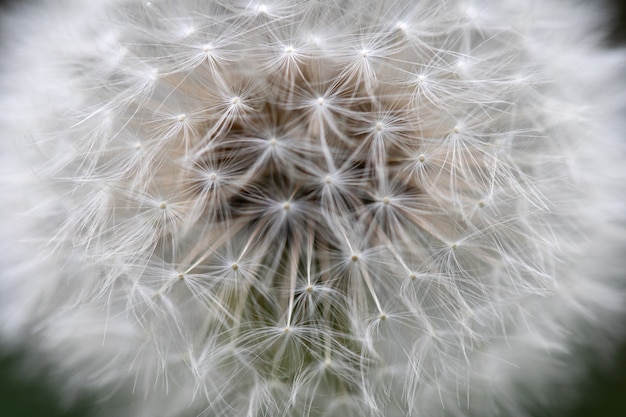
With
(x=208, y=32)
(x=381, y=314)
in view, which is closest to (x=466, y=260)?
(x=381, y=314)

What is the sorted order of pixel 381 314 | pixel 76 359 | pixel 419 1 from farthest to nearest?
pixel 76 359
pixel 419 1
pixel 381 314

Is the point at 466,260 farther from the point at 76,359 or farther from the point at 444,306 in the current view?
the point at 76,359

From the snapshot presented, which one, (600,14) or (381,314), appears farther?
(600,14)

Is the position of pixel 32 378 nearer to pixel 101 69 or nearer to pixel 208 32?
pixel 101 69

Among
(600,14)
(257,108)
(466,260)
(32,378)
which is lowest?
(32,378)

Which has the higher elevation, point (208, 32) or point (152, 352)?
point (208, 32)

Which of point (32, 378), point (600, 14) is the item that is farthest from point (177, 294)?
point (600, 14)

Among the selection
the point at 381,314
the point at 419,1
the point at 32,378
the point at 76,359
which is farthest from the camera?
the point at 32,378
